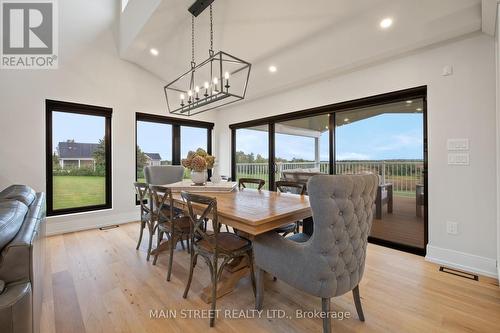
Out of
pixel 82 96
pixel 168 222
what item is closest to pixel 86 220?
pixel 82 96

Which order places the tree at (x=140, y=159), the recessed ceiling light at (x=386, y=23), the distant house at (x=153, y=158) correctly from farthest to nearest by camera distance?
the distant house at (x=153, y=158) < the tree at (x=140, y=159) < the recessed ceiling light at (x=386, y=23)

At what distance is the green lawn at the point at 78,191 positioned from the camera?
374 centimetres

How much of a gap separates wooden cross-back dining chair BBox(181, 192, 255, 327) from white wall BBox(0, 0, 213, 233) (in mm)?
3033

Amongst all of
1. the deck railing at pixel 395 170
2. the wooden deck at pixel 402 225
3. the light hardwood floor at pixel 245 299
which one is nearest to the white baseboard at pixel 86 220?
the light hardwood floor at pixel 245 299

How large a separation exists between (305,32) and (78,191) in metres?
4.58

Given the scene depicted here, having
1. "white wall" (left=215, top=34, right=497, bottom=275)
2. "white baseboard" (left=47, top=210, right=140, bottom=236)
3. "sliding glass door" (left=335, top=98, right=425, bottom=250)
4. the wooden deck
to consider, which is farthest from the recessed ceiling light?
"white baseboard" (left=47, top=210, right=140, bottom=236)

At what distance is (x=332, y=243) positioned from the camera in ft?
4.30

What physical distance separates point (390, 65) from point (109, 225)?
522 cm

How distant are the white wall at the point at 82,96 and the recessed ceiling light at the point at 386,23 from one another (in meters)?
4.13

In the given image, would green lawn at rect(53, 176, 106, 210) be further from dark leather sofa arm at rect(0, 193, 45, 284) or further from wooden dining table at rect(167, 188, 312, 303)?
dark leather sofa arm at rect(0, 193, 45, 284)

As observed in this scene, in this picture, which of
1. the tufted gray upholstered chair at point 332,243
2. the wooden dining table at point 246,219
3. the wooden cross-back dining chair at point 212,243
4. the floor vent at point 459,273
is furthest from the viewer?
the floor vent at point 459,273

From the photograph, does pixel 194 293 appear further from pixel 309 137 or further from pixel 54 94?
pixel 54 94

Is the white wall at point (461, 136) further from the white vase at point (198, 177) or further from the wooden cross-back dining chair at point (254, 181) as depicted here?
the white vase at point (198, 177)

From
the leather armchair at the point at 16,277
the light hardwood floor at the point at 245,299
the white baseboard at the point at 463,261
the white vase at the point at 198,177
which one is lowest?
the light hardwood floor at the point at 245,299
